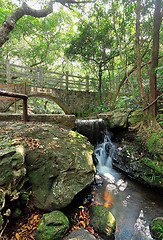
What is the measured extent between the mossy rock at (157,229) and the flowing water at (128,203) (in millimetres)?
96

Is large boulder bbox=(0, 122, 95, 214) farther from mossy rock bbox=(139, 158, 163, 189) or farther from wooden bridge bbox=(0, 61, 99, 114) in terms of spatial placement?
wooden bridge bbox=(0, 61, 99, 114)

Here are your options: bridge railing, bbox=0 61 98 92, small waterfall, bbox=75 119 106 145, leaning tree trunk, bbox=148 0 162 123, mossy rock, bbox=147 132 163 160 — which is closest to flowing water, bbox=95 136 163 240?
mossy rock, bbox=147 132 163 160

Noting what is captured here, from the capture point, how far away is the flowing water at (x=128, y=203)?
2.35 meters

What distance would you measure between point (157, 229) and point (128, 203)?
0.82 meters

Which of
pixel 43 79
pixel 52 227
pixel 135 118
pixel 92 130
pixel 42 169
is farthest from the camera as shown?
pixel 43 79

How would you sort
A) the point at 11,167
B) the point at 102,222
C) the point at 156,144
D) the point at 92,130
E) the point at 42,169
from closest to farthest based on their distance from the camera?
the point at 11,167, the point at 102,222, the point at 42,169, the point at 156,144, the point at 92,130

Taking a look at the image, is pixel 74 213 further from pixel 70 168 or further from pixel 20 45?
pixel 20 45

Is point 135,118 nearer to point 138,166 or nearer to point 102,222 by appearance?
point 138,166

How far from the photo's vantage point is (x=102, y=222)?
7.21ft

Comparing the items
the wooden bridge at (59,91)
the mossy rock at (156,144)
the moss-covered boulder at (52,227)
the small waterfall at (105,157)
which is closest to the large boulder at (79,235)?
the moss-covered boulder at (52,227)

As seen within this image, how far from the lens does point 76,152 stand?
2922 mm

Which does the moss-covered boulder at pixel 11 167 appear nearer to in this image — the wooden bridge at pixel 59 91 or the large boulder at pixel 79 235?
the large boulder at pixel 79 235

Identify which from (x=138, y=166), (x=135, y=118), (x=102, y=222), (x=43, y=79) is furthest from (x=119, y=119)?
(x=43, y=79)

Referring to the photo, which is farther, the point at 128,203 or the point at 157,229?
the point at 128,203
